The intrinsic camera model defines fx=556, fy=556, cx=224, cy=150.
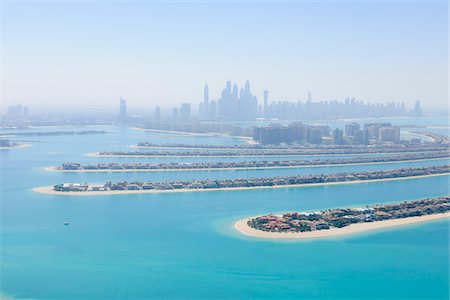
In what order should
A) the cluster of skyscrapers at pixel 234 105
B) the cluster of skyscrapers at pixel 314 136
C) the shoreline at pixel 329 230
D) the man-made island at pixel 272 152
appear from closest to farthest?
the shoreline at pixel 329 230, the man-made island at pixel 272 152, the cluster of skyscrapers at pixel 314 136, the cluster of skyscrapers at pixel 234 105

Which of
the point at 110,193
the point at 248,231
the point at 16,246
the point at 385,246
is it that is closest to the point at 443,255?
the point at 385,246

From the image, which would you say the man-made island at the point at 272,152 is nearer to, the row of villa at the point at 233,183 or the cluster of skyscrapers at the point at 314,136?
the cluster of skyscrapers at the point at 314,136

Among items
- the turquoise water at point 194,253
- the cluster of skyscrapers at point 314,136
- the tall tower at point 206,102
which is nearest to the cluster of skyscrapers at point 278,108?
the tall tower at point 206,102

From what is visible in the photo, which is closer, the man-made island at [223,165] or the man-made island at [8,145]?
the man-made island at [223,165]

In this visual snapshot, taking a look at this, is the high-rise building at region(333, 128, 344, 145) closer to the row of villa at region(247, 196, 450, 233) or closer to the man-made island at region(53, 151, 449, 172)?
the man-made island at region(53, 151, 449, 172)

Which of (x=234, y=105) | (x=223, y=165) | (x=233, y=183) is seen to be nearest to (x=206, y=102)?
(x=234, y=105)

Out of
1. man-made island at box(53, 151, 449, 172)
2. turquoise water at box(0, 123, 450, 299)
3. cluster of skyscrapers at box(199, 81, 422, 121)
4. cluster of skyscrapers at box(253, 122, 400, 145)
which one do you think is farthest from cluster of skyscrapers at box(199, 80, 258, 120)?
turquoise water at box(0, 123, 450, 299)

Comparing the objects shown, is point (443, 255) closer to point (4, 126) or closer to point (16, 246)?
point (16, 246)
